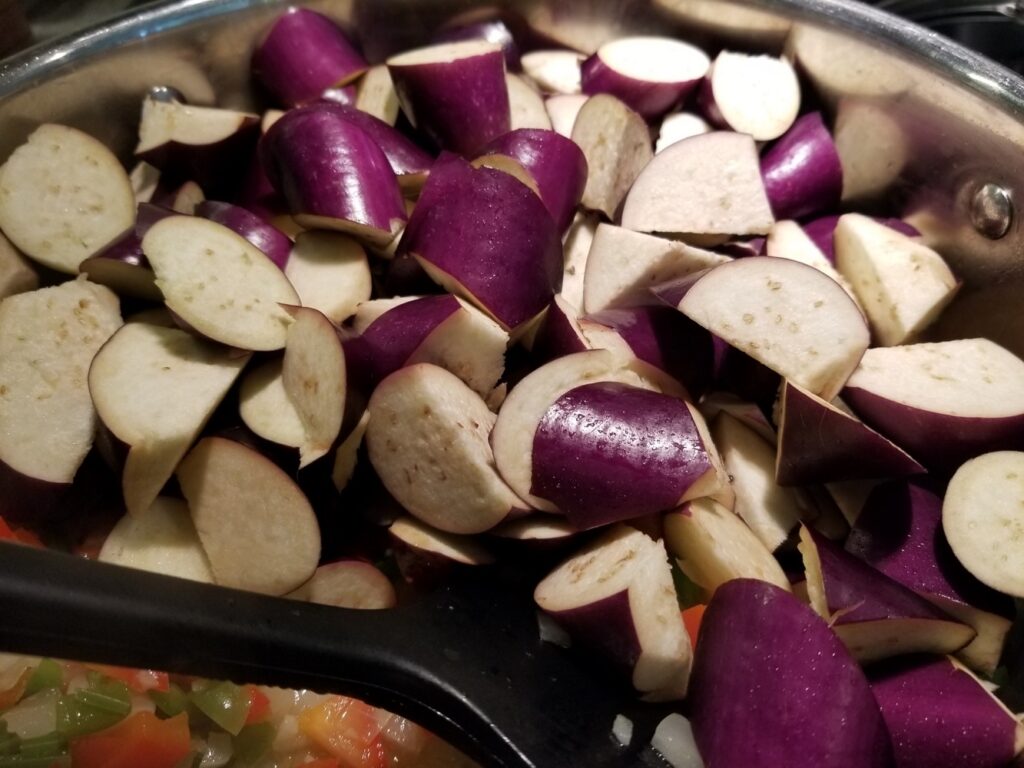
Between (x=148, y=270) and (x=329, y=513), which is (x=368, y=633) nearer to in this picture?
(x=329, y=513)

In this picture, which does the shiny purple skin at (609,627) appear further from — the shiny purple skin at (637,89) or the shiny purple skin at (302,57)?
the shiny purple skin at (302,57)

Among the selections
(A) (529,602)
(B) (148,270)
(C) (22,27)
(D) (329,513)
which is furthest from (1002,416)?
(C) (22,27)

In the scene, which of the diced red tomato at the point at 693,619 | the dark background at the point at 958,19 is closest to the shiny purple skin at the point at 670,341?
the diced red tomato at the point at 693,619

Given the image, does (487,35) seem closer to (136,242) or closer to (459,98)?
(459,98)

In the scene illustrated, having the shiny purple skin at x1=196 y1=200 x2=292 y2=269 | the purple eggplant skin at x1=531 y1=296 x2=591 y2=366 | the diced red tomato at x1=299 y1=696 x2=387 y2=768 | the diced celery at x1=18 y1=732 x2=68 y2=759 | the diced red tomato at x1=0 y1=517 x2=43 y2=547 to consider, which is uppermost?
the shiny purple skin at x1=196 y1=200 x2=292 y2=269

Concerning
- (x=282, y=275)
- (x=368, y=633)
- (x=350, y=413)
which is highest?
(x=282, y=275)

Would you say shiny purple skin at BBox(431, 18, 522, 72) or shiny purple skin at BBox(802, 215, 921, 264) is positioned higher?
shiny purple skin at BBox(431, 18, 522, 72)

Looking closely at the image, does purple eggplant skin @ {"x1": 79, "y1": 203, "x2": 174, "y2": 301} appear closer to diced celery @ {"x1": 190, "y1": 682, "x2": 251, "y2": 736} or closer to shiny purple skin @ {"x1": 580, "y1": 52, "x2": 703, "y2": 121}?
diced celery @ {"x1": 190, "y1": 682, "x2": 251, "y2": 736}

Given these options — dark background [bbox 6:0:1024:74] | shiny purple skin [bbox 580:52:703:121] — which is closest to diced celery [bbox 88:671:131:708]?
shiny purple skin [bbox 580:52:703:121]
